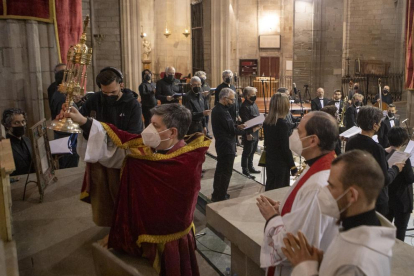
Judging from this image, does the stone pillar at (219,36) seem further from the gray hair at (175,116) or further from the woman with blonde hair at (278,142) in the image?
the gray hair at (175,116)

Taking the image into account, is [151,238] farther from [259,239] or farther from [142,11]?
[142,11]

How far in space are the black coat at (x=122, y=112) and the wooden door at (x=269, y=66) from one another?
16.0 m

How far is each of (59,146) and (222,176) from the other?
209cm

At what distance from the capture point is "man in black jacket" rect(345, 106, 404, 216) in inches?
150

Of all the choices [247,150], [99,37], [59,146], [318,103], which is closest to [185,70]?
[99,37]

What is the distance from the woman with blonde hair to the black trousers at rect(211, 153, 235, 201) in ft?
2.34

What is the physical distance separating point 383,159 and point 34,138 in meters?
3.41

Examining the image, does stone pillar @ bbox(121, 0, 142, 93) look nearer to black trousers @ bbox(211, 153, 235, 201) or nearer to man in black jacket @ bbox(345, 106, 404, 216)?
black trousers @ bbox(211, 153, 235, 201)

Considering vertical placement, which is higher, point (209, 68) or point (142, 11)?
point (142, 11)

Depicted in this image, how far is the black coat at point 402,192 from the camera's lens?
432 centimetres

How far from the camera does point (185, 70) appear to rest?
697 inches

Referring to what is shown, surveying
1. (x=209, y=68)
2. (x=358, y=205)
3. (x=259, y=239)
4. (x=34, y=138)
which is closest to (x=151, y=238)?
(x=259, y=239)

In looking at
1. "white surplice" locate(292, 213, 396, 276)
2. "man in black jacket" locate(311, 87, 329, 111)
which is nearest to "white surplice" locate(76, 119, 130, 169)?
"white surplice" locate(292, 213, 396, 276)

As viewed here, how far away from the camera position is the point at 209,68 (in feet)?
50.7
